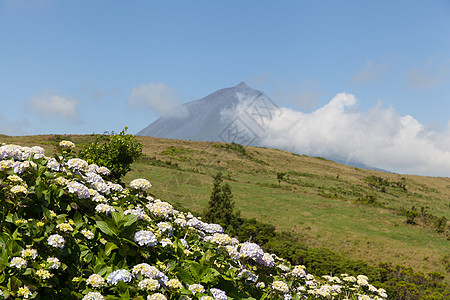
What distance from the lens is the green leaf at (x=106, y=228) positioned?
3.00 m

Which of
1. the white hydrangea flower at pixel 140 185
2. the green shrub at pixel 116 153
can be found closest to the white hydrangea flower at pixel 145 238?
the white hydrangea flower at pixel 140 185

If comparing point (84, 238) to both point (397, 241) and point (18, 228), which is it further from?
point (397, 241)

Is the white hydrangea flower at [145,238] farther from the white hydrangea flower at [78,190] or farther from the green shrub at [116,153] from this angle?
the green shrub at [116,153]

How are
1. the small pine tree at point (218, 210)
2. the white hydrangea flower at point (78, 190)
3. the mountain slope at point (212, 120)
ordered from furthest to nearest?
the mountain slope at point (212, 120) → the small pine tree at point (218, 210) → the white hydrangea flower at point (78, 190)

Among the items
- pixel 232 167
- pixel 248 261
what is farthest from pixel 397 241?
pixel 232 167

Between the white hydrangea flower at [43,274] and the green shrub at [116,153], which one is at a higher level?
the green shrub at [116,153]

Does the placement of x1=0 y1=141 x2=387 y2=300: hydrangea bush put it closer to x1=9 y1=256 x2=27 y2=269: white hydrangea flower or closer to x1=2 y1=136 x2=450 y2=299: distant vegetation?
x1=9 y1=256 x2=27 y2=269: white hydrangea flower

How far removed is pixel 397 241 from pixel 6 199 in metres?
26.5

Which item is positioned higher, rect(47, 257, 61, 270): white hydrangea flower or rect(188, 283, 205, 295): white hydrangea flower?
rect(47, 257, 61, 270): white hydrangea flower

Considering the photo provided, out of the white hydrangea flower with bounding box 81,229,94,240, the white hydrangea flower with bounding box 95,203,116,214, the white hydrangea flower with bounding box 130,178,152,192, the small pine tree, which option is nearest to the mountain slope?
the small pine tree

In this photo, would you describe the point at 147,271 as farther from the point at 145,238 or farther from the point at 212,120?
the point at 212,120

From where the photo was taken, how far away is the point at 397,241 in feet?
76.1

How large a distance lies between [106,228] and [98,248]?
9.6 inches

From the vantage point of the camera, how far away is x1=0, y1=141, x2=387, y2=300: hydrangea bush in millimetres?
2559
